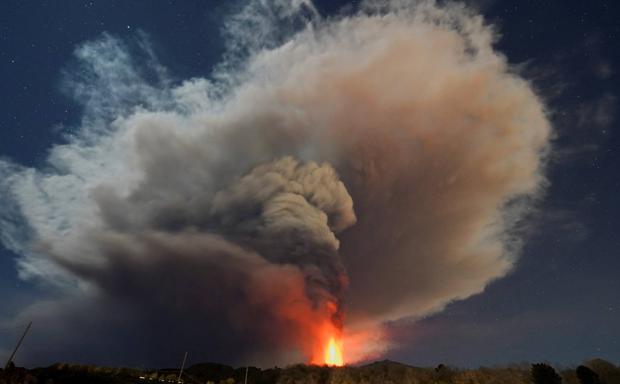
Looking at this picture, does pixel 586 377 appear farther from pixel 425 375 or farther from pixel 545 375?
pixel 425 375

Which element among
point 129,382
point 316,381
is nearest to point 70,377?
point 129,382

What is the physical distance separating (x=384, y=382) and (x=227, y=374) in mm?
79130

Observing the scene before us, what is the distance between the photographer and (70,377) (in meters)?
65.0

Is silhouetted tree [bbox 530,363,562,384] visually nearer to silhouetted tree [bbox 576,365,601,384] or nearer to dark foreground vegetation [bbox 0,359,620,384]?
dark foreground vegetation [bbox 0,359,620,384]

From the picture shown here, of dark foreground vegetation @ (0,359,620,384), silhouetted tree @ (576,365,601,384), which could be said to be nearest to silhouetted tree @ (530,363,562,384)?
dark foreground vegetation @ (0,359,620,384)

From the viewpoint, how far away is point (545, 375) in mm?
100625

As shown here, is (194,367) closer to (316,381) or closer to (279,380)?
(279,380)

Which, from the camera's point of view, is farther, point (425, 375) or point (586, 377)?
point (425, 375)

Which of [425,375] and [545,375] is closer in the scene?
[545,375]

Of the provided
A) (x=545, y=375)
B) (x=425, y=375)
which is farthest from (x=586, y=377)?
(x=425, y=375)

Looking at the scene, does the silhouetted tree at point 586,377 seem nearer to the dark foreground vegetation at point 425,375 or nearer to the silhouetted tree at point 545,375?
the dark foreground vegetation at point 425,375

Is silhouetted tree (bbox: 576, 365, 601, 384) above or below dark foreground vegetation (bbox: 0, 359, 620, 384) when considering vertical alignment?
below

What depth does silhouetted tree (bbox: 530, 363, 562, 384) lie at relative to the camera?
327 feet

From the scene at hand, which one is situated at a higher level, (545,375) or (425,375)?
(425,375)
